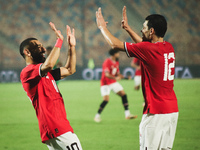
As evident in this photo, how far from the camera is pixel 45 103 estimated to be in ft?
10.2

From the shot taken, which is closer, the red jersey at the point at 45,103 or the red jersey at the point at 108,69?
the red jersey at the point at 45,103

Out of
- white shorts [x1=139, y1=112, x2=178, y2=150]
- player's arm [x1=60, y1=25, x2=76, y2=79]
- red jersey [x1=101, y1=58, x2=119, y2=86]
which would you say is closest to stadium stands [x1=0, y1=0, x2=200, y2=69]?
red jersey [x1=101, y1=58, x2=119, y2=86]

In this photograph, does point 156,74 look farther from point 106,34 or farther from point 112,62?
point 112,62

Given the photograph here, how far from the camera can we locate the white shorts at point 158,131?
326cm

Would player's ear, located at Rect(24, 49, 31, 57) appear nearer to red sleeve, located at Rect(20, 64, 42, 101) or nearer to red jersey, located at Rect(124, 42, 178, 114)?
red sleeve, located at Rect(20, 64, 42, 101)

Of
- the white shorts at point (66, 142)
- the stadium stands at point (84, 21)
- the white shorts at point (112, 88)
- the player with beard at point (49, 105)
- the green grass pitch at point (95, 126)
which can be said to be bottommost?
the green grass pitch at point (95, 126)

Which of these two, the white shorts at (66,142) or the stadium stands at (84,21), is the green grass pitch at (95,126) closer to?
the white shorts at (66,142)

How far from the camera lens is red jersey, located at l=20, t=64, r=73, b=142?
3.09 m

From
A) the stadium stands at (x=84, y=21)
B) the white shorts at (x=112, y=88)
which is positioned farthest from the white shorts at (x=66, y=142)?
the stadium stands at (x=84, y=21)

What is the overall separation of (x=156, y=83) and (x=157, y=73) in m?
0.11

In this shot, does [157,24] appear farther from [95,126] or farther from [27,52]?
[95,126]

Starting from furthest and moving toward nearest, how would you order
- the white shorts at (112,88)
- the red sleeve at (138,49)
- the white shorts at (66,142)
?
the white shorts at (112,88)
the red sleeve at (138,49)
the white shorts at (66,142)

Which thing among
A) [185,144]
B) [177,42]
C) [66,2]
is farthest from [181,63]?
[185,144]

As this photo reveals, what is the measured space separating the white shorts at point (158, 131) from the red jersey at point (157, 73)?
0.07 m
